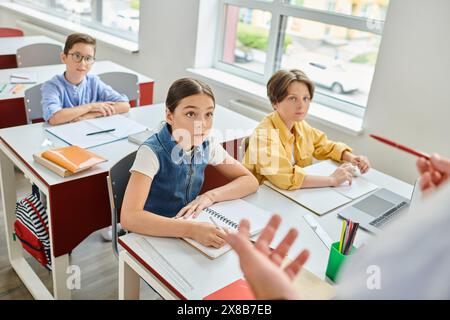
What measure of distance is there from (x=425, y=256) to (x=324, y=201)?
118 cm

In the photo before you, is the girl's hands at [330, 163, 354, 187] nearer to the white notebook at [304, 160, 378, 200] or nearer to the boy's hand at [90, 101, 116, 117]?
the white notebook at [304, 160, 378, 200]

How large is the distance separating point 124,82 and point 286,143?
134 cm

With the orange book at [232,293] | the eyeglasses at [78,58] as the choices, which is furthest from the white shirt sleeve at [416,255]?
the eyeglasses at [78,58]

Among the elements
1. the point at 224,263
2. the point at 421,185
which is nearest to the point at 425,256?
the point at 421,185

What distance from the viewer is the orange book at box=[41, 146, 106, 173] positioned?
169 cm

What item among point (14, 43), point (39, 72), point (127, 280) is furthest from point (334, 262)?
point (14, 43)

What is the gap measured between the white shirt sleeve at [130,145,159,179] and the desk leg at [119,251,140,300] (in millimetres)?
269

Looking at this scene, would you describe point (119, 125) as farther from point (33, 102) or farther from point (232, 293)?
point (232, 293)

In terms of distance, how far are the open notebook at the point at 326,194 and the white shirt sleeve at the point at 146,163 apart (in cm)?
52

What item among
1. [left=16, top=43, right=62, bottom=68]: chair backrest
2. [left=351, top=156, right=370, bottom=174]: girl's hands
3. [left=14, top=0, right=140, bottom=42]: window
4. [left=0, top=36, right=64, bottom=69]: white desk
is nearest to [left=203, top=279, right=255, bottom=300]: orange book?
[left=351, top=156, right=370, bottom=174]: girl's hands

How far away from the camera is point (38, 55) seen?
3.44m

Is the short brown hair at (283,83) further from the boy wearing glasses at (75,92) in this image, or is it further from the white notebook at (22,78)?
the white notebook at (22,78)

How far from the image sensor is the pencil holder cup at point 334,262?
1.20 meters
